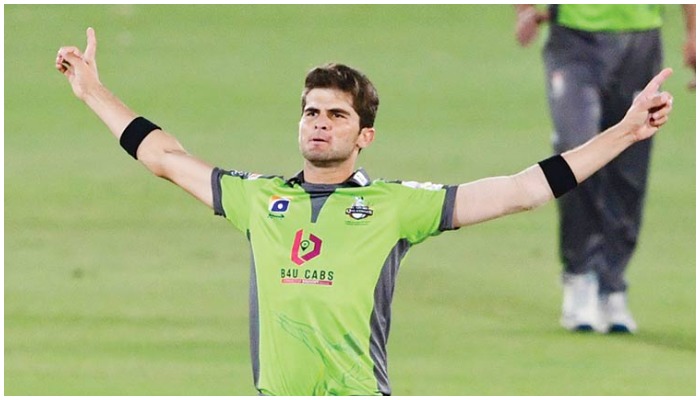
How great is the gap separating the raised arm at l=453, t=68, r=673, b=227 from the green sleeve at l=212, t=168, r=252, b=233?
0.76 meters

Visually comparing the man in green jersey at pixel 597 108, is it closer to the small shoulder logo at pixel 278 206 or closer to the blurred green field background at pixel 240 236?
the blurred green field background at pixel 240 236

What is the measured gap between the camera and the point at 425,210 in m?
8.09

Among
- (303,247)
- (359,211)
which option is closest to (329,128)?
(359,211)

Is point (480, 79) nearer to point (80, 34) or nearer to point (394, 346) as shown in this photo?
point (80, 34)

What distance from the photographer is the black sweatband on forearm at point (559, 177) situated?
26.3ft

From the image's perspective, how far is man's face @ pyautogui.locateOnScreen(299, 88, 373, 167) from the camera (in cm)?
803

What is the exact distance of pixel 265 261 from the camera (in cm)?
807

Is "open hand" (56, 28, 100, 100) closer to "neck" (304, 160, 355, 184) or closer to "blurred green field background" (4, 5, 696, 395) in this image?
"neck" (304, 160, 355, 184)

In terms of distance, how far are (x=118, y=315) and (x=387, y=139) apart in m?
8.23

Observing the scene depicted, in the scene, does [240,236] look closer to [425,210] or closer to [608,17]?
[608,17]

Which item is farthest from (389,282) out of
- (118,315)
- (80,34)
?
(80,34)

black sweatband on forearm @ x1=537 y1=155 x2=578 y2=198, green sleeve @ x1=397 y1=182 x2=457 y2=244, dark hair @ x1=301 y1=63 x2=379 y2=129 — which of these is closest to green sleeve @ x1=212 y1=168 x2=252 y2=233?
dark hair @ x1=301 y1=63 x2=379 y2=129

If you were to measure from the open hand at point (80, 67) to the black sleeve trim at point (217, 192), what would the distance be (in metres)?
0.62

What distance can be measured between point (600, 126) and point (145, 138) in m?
5.31
